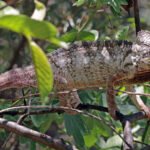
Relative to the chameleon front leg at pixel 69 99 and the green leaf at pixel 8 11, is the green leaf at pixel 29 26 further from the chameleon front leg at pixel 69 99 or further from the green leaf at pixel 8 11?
the chameleon front leg at pixel 69 99

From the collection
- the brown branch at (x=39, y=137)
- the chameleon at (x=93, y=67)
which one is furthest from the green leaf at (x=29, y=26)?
the chameleon at (x=93, y=67)

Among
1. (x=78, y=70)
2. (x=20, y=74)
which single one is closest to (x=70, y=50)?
(x=78, y=70)

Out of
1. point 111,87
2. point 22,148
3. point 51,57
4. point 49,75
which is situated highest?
point 49,75

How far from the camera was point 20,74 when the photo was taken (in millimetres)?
2520

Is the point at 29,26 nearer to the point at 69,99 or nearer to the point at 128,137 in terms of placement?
the point at 128,137

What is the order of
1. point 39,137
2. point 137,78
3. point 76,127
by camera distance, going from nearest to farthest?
1. point 39,137
2. point 76,127
3. point 137,78

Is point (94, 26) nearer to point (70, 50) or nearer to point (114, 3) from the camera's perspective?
point (70, 50)

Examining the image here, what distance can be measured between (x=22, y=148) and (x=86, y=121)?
217 centimetres

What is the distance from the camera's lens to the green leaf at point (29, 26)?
72 cm

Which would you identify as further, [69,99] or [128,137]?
[69,99]

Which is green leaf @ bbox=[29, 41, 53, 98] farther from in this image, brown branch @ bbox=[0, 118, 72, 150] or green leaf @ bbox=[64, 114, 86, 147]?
green leaf @ bbox=[64, 114, 86, 147]

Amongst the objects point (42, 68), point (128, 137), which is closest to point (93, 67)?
point (128, 137)

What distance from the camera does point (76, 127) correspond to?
2287mm

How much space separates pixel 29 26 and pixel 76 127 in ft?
5.26
